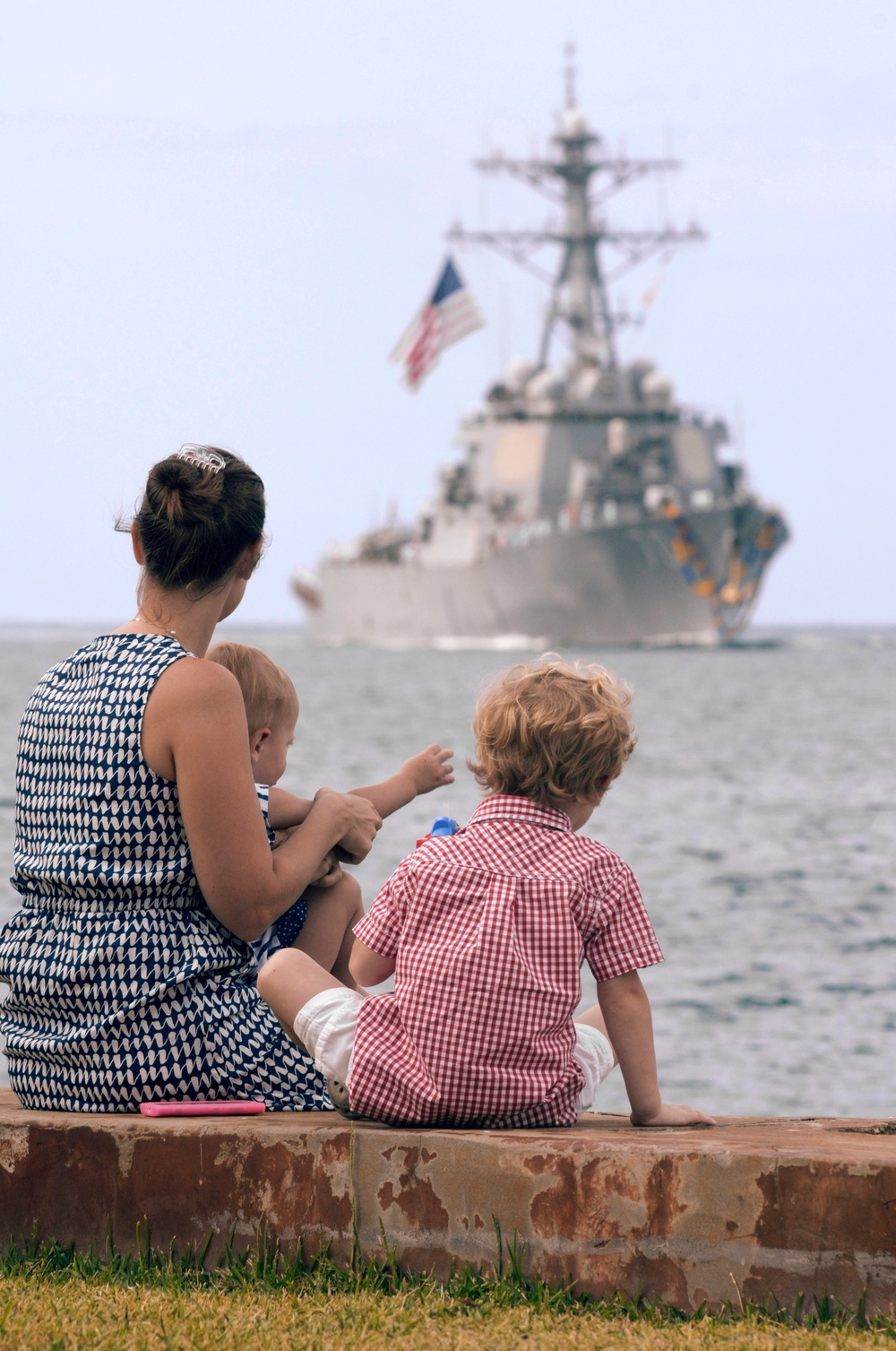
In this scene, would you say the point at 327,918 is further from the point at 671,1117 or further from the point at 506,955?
the point at 671,1117

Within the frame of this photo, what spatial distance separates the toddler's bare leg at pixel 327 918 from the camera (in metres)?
2.90

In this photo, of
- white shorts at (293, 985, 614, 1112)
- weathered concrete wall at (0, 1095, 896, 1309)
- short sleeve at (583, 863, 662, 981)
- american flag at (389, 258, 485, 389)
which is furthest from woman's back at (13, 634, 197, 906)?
american flag at (389, 258, 485, 389)

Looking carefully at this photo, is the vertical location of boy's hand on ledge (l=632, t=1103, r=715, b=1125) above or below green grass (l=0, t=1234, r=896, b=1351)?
above

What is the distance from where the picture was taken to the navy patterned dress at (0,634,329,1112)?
249cm

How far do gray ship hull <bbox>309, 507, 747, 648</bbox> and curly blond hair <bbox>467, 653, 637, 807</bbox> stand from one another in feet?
159

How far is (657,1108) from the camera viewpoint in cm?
265

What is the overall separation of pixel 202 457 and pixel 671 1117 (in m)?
1.22

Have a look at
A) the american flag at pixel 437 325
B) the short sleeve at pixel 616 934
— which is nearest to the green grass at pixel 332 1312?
the short sleeve at pixel 616 934

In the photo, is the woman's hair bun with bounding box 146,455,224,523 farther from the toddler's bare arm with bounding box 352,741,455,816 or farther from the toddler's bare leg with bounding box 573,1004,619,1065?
the toddler's bare leg with bounding box 573,1004,619,1065

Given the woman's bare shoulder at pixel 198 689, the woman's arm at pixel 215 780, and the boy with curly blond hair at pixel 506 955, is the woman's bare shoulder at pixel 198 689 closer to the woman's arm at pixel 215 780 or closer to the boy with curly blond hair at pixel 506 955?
the woman's arm at pixel 215 780

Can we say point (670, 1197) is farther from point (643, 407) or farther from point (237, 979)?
point (643, 407)

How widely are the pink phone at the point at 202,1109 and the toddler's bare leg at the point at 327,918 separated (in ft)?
1.13

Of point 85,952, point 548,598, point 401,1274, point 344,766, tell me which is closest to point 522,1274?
point 401,1274

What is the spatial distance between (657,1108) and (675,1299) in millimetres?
375
